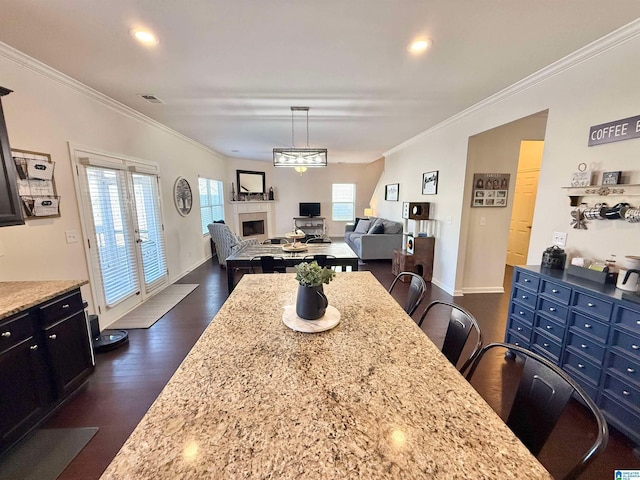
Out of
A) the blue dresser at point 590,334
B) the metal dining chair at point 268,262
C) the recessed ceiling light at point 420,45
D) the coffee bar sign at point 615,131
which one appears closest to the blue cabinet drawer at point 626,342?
the blue dresser at point 590,334

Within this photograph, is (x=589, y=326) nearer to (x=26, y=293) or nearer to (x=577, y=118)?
(x=577, y=118)

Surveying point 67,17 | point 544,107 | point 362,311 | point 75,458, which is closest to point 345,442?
point 362,311

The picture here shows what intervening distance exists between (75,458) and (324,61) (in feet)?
10.8

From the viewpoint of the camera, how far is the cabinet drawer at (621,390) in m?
1.60

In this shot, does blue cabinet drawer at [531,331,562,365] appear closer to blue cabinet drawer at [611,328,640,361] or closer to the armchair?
blue cabinet drawer at [611,328,640,361]

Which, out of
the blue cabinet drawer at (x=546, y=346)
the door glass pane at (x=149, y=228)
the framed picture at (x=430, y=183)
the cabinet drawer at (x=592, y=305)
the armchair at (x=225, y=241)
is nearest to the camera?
the cabinet drawer at (x=592, y=305)

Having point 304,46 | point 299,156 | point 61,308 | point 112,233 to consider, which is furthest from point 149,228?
point 304,46

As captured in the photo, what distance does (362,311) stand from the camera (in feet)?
5.15

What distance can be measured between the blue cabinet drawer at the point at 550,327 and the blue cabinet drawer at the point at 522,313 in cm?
7

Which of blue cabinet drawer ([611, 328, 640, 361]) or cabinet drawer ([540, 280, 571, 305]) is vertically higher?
cabinet drawer ([540, 280, 571, 305])

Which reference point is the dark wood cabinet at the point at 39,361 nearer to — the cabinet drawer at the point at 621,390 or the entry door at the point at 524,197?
the cabinet drawer at the point at 621,390

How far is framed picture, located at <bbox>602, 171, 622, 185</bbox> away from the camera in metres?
1.92

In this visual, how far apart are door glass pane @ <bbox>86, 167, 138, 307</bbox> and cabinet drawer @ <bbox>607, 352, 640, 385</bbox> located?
4.63 metres

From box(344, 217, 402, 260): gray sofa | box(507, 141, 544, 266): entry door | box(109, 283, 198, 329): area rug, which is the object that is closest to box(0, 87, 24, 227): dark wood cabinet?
box(109, 283, 198, 329): area rug
